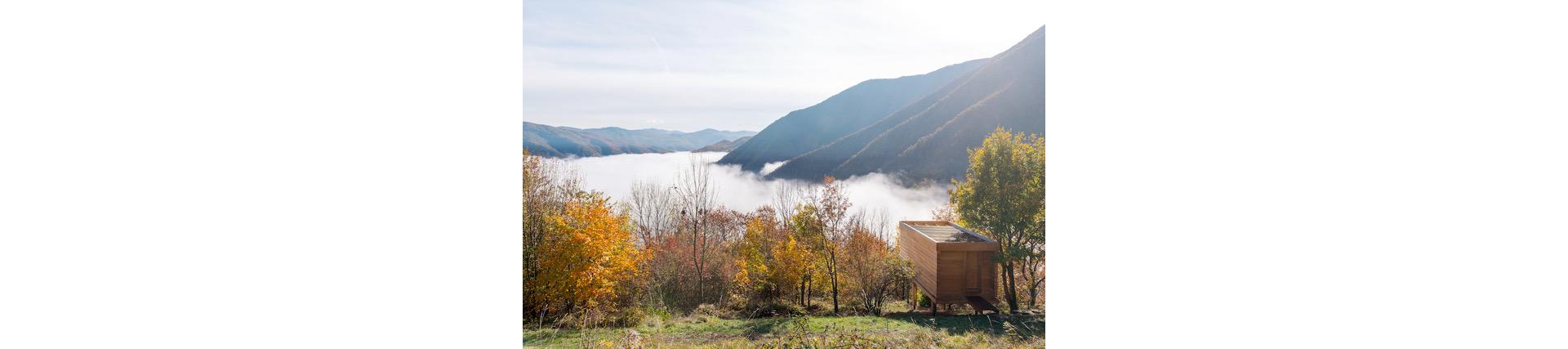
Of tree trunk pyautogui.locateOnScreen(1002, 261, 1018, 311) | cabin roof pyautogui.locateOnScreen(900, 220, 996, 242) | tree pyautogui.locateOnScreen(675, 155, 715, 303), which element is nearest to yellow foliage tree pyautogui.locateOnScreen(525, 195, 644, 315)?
tree pyautogui.locateOnScreen(675, 155, 715, 303)

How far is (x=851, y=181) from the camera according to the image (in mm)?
4133

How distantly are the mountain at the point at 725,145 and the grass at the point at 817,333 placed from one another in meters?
1.26

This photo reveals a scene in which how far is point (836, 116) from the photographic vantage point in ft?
13.4

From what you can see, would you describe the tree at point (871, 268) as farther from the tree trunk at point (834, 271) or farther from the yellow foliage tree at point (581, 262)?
the yellow foliage tree at point (581, 262)

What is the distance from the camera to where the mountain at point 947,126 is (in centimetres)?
400

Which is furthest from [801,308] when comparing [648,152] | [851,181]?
[648,152]

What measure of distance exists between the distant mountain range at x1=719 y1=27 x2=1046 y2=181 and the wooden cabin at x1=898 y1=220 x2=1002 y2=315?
1.36 ft

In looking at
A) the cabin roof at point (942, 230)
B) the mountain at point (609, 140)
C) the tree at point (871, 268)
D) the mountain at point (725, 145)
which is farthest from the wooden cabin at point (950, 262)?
the mountain at point (609, 140)

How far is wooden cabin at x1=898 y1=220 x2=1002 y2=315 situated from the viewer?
160 inches

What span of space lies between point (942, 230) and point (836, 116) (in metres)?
1.19
